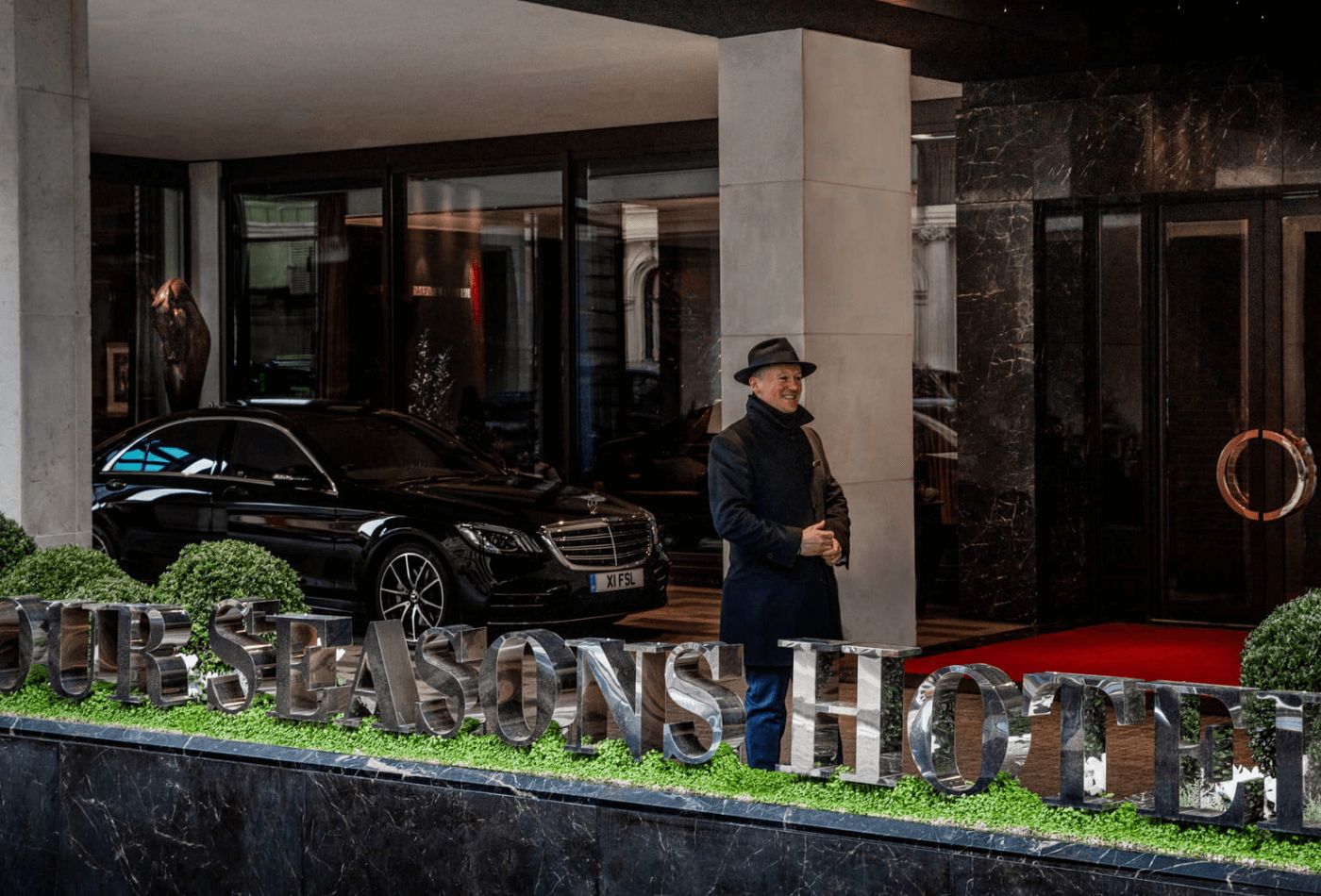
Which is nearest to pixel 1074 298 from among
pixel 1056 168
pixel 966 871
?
pixel 1056 168

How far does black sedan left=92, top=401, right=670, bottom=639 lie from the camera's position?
1141 cm

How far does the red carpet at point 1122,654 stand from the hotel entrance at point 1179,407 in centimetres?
37

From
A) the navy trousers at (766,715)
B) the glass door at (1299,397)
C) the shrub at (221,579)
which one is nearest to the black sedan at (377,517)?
the glass door at (1299,397)

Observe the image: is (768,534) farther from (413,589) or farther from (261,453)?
(261,453)

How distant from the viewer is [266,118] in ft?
50.3

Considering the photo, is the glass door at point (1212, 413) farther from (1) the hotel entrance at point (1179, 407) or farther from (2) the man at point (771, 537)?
(2) the man at point (771, 537)

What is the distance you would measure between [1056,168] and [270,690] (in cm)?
799

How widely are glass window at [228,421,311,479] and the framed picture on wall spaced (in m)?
6.14

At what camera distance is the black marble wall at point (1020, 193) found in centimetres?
1194

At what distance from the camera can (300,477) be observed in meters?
12.2

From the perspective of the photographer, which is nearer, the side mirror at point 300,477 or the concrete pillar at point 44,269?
the concrete pillar at point 44,269

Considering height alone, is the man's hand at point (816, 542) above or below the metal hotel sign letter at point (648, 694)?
above

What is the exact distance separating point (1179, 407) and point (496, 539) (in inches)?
184

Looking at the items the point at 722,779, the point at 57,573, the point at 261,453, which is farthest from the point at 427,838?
the point at 261,453
